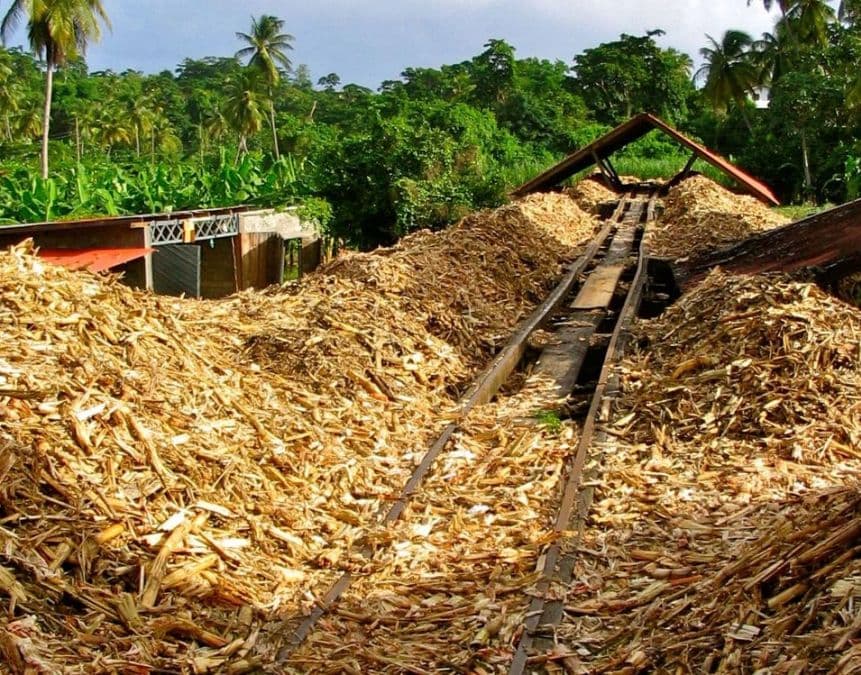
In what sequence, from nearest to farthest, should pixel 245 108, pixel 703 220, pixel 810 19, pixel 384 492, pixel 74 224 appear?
pixel 384 492 → pixel 74 224 → pixel 703 220 → pixel 810 19 → pixel 245 108

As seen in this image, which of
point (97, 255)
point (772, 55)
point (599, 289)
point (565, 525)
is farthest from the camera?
point (772, 55)

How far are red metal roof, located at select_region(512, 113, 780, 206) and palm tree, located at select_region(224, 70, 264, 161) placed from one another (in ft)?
107

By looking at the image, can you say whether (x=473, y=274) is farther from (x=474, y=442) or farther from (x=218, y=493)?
(x=218, y=493)

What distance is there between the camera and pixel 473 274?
10.7 m

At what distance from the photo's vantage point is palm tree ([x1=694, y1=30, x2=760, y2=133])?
43.7 meters

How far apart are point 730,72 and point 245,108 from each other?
2793 centimetres

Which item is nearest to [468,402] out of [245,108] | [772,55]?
[772,55]

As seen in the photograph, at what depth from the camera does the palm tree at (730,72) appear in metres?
43.7

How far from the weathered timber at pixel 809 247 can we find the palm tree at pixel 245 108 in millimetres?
45972

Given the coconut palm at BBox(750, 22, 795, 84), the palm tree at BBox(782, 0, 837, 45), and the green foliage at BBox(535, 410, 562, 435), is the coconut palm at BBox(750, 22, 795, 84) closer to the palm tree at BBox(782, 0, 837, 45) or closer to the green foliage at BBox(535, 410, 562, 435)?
the palm tree at BBox(782, 0, 837, 45)

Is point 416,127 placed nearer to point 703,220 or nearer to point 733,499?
point 703,220

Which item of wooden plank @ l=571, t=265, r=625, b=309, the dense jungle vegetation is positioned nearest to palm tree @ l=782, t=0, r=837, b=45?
the dense jungle vegetation

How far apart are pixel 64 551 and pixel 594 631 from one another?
7.47 feet

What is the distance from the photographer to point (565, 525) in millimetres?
4535
